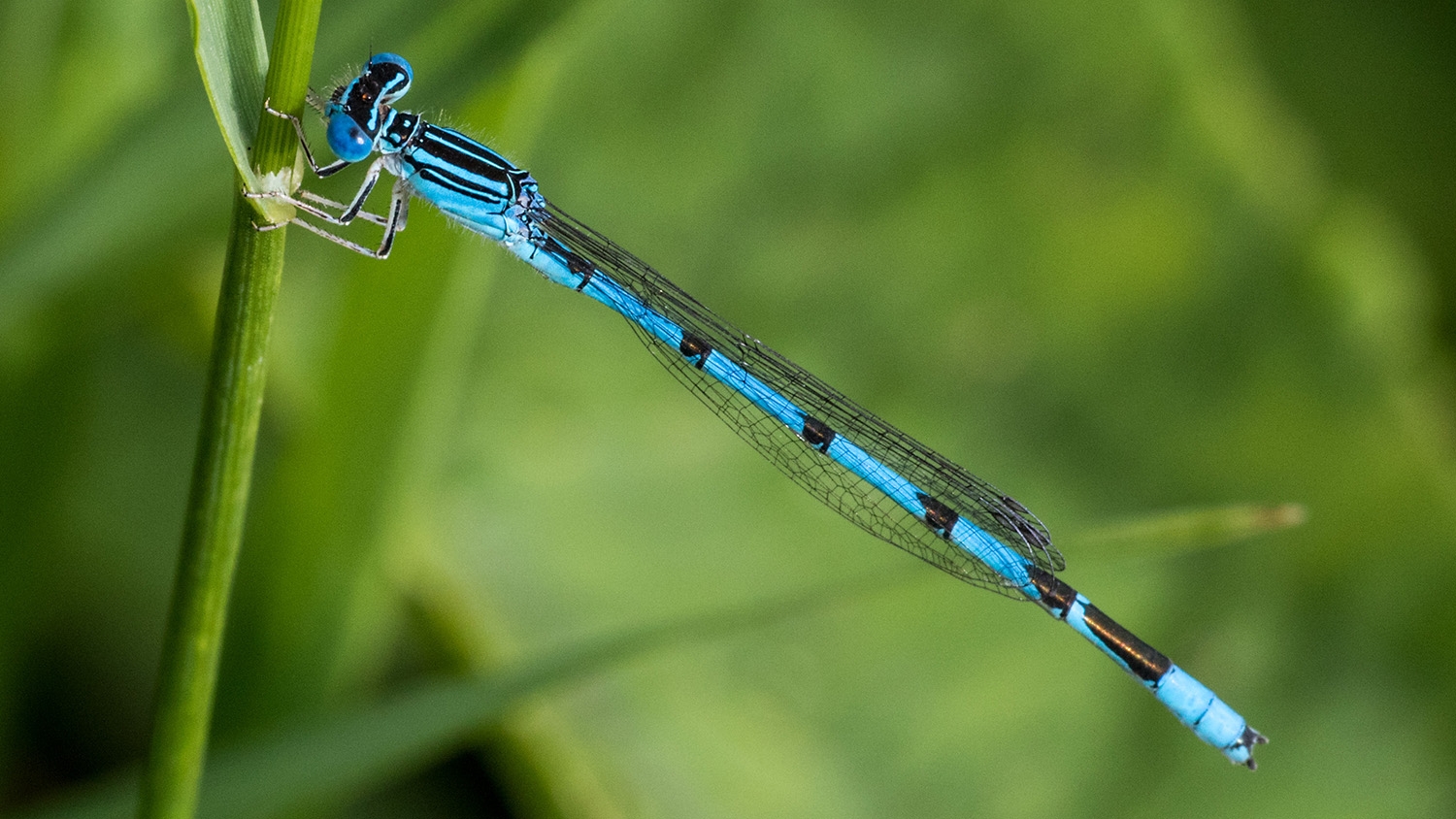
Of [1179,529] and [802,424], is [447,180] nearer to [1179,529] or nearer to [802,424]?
[802,424]

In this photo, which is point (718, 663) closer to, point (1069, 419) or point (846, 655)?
point (846, 655)

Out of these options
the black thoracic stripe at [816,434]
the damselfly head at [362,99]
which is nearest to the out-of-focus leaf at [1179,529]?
the black thoracic stripe at [816,434]

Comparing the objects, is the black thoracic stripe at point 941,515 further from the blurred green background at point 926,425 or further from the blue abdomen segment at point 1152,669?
the blurred green background at point 926,425

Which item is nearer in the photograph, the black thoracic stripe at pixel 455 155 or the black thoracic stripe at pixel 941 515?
the black thoracic stripe at pixel 455 155

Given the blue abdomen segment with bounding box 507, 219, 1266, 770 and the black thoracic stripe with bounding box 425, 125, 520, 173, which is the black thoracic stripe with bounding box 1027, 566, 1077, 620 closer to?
the blue abdomen segment with bounding box 507, 219, 1266, 770

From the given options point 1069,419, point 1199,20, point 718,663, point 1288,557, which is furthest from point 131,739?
point 1199,20

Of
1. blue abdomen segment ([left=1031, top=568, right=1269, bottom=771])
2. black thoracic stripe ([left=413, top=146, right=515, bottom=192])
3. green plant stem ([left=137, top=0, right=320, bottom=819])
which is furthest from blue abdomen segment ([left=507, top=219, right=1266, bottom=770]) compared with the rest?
green plant stem ([left=137, top=0, right=320, bottom=819])

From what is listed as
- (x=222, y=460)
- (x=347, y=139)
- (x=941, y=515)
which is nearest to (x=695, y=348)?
(x=941, y=515)
